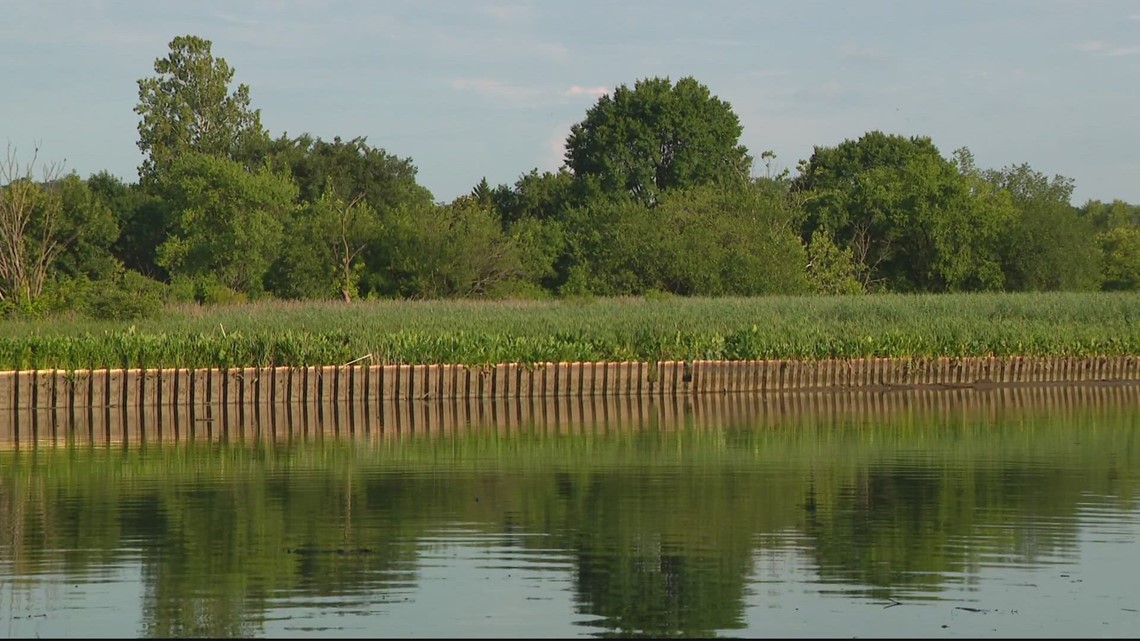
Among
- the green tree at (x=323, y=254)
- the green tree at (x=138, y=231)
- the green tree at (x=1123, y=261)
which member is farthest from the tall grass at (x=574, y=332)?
the green tree at (x=1123, y=261)

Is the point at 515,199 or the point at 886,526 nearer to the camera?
the point at 886,526

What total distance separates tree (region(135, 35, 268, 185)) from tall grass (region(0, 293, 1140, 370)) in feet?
136

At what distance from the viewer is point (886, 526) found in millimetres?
17625

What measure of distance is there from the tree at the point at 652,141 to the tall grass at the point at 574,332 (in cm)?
3432

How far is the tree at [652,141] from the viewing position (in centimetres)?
8950

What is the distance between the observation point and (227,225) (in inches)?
2847

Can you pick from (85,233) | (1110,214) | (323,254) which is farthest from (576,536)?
(1110,214)

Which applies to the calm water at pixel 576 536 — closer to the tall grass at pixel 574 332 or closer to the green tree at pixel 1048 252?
the tall grass at pixel 574 332

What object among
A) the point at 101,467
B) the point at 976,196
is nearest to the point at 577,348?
the point at 101,467

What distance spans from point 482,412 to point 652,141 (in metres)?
55.2

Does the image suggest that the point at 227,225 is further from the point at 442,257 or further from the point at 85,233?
the point at 442,257

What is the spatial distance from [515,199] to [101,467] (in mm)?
70306

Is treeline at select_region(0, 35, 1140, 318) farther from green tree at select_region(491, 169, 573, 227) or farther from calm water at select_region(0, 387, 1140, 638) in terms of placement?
calm water at select_region(0, 387, 1140, 638)

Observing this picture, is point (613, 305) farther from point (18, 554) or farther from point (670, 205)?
point (18, 554)
